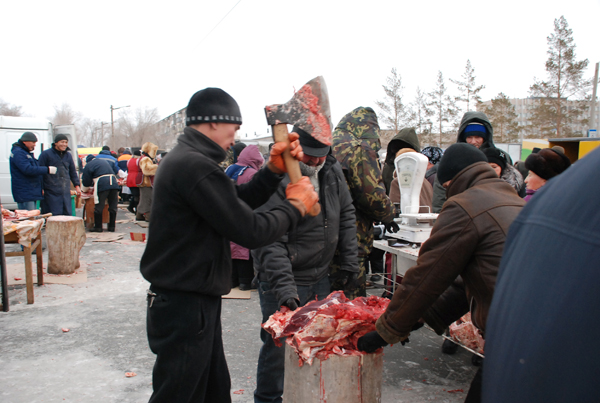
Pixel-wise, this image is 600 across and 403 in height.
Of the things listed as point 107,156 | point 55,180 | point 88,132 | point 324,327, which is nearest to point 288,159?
point 324,327

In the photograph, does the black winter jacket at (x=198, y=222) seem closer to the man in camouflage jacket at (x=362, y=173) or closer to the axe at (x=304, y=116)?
the axe at (x=304, y=116)

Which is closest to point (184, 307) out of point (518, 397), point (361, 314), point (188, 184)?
point (188, 184)

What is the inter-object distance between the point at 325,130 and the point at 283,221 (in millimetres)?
689

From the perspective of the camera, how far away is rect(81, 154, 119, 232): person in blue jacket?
1059 cm

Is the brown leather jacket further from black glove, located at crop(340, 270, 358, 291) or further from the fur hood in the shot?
the fur hood

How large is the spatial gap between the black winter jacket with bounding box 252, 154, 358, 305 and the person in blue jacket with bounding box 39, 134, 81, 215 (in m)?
7.55

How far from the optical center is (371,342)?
2.26 m

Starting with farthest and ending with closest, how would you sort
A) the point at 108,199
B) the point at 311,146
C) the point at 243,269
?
the point at 108,199, the point at 243,269, the point at 311,146

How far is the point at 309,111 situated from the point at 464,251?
1081 millimetres

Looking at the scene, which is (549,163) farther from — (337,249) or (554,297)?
(554,297)

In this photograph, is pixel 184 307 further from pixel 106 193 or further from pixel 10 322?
pixel 106 193

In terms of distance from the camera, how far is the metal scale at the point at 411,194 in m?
4.23

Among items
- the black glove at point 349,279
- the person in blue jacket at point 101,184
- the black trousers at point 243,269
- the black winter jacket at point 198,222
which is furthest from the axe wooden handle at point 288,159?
the person in blue jacket at point 101,184

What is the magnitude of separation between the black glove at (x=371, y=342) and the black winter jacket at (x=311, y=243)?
64 centimetres
